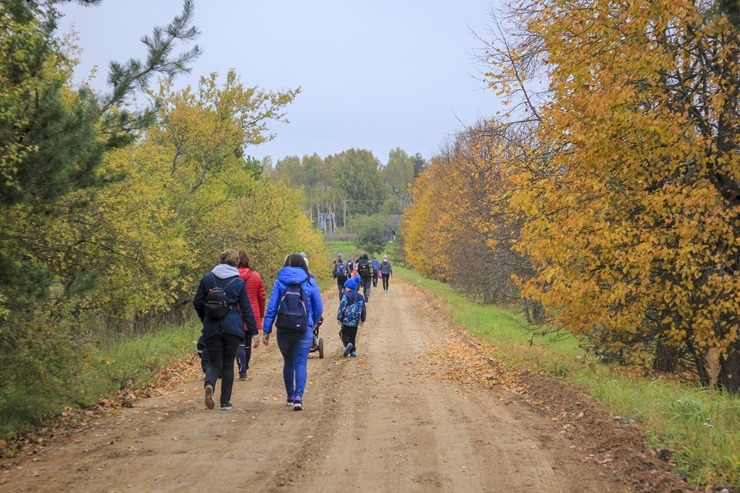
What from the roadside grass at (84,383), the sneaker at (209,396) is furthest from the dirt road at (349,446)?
the roadside grass at (84,383)

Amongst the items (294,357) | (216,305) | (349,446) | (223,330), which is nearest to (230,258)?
(216,305)

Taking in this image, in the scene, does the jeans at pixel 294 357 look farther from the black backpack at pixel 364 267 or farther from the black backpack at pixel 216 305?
the black backpack at pixel 364 267

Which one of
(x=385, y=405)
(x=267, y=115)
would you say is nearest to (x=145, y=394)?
(x=385, y=405)

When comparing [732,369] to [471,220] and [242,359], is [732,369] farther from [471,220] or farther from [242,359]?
[471,220]

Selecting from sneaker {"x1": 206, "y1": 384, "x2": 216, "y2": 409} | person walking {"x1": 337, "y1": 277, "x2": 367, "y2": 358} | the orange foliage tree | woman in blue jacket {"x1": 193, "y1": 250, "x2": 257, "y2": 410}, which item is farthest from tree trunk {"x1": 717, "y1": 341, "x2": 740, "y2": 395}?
sneaker {"x1": 206, "y1": 384, "x2": 216, "y2": 409}

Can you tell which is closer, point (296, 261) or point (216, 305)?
point (216, 305)

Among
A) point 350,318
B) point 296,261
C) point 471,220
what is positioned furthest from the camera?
point 471,220

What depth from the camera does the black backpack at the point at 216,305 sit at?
8.78 metres

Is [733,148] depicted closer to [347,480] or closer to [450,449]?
[450,449]

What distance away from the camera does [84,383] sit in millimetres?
9641

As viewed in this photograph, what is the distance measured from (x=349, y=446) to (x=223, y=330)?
2.64 metres

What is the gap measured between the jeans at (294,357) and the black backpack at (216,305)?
0.84m

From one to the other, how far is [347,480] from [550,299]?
5.78 meters

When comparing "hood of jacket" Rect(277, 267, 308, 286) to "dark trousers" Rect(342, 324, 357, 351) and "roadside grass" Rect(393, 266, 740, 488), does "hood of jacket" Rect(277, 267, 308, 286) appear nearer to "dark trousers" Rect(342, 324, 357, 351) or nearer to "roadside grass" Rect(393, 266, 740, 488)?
"roadside grass" Rect(393, 266, 740, 488)
